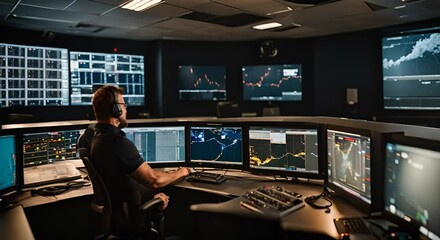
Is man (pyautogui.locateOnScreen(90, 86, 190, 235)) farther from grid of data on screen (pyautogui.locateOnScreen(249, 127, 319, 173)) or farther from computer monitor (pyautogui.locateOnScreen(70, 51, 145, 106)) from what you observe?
computer monitor (pyautogui.locateOnScreen(70, 51, 145, 106))

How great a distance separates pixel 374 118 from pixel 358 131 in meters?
4.37

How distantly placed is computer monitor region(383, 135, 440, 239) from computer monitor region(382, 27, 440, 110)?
14.5ft

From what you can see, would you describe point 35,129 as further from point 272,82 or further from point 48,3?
point 272,82

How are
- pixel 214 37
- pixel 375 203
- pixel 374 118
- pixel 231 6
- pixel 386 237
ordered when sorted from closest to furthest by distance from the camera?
pixel 386 237, pixel 375 203, pixel 231 6, pixel 374 118, pixel 214 37

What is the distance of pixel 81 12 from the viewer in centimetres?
466

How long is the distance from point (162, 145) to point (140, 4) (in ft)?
7.06

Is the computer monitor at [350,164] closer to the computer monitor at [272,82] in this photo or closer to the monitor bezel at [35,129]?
the monitor bezel at [35,129]

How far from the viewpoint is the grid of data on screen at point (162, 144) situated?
2926 mm

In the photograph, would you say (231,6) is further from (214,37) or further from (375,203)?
(375,203)

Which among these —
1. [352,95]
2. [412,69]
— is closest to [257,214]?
[412,69]

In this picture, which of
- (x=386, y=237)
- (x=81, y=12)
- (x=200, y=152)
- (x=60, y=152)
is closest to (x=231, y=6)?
(x=81, y=12)

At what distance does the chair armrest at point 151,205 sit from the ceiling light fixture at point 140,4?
8.81 ft

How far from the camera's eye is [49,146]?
2.67 metres

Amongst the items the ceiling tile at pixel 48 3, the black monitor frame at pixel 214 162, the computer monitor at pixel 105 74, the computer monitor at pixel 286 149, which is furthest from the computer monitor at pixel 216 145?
the computer monitor at pixel 105 74
